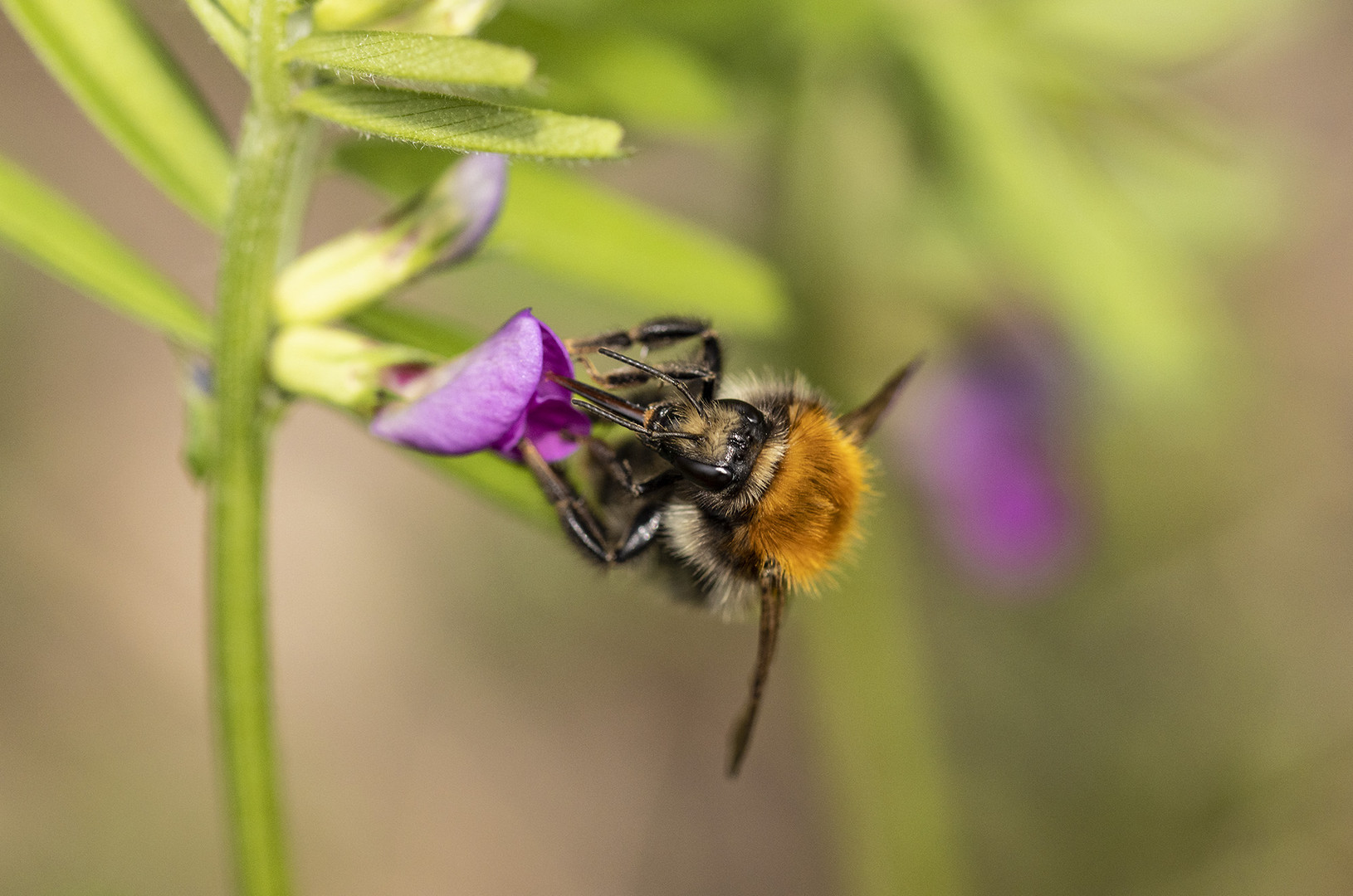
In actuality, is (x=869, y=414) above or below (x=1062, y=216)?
below

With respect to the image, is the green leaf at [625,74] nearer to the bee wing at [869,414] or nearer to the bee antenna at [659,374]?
the bee antenna at [659,374]

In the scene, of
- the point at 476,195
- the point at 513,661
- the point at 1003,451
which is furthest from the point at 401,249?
the point at 513,661

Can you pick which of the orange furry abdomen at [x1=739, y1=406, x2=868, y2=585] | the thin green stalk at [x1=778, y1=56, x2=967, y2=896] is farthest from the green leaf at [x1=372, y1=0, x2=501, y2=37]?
the thin green stalk at [x1=778, y1=56, x2=967, y2=896]

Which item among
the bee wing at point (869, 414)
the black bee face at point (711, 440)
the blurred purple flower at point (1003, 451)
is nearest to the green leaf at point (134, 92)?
the black bee face at point (711, 440)

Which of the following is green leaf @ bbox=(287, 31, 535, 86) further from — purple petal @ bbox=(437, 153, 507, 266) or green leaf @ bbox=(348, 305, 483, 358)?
green leaf @ bbox=(348, 305, 483, 358)

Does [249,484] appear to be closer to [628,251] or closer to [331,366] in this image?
[331,366]

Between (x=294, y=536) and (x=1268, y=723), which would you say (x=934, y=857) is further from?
(x=294, y=536)

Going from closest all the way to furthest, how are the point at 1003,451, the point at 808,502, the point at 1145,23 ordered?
the point at 808,502 → the point at 1145,23 → the point at 1003,451
